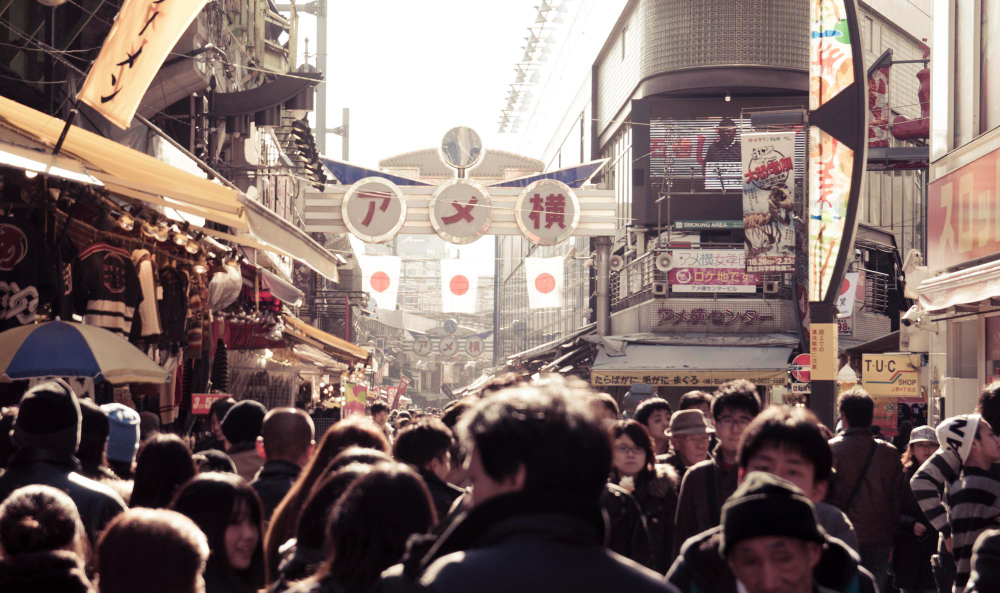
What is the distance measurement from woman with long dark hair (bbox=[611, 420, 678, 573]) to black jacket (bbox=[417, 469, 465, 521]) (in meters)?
1.23

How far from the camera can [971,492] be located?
584 centimetres

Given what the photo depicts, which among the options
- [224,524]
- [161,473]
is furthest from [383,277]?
[224,524]

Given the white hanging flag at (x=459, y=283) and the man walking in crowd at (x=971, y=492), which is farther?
the white hanging flag at (x=459, y=283)

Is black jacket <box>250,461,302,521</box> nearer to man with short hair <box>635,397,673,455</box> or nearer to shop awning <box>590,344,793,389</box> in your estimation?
man with short hair <box>635,397,673,455</box>

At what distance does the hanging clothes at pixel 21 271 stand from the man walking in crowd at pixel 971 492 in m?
6.48

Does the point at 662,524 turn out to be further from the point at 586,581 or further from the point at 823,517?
the point at 586,581

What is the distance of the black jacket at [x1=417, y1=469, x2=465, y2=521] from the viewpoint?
16.5 ft

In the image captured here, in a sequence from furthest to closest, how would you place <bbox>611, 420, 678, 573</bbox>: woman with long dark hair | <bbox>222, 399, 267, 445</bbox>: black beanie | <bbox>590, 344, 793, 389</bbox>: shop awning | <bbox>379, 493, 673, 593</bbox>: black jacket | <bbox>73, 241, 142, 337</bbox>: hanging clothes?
<bbox>590, 344, 793, 389</bbox>: shop awning
<bbox>73, 241, 142, 337</bbox>: hanging clothes
<bbox>222, 399, 267, 445</bbox>: black beanie
<bbox>611, 420, 678, 573</bbox>: woman with long dark hair
<bbox>379, 493, 673, 593</bbox>: black jacket

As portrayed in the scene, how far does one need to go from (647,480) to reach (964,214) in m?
10.3

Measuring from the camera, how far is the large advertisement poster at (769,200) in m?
26.7

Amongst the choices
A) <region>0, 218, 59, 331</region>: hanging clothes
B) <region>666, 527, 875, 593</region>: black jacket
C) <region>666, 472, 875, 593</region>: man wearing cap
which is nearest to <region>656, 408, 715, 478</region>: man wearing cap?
<region>666, 527, 875, 593</region>: black jacket

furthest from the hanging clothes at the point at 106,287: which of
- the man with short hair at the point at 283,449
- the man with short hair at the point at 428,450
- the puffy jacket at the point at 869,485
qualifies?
the puffy jacket at the point at 869,485

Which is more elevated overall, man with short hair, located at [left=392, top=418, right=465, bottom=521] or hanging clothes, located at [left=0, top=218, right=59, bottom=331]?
hanging clothes, located at [left=0, top=218, right=59, bottom=331]

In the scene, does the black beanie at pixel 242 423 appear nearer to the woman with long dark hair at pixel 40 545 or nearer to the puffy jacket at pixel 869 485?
the woman with long dark hair at pixel 40 545
